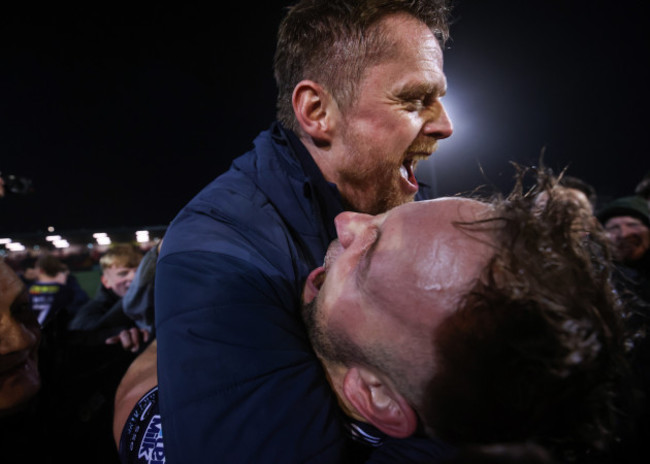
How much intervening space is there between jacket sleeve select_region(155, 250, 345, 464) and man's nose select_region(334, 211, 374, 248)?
0.35 metres

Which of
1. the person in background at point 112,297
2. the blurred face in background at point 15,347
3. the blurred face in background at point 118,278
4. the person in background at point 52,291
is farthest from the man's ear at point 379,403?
the person in background at point 52,291

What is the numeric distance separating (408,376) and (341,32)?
5.86ft

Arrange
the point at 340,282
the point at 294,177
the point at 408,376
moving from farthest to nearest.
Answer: the point at 294,177 → the point at 340,282 → the point at 408,376

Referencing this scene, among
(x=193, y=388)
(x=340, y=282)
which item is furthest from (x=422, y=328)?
(x=193, y=388)

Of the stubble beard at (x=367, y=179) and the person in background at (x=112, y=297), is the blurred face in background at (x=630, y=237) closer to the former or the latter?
the stubble beard at (x=367, y=179)

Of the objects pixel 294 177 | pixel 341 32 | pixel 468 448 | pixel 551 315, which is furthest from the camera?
pixel 341 32

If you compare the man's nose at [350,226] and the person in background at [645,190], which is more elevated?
the man's nose at [350,226]

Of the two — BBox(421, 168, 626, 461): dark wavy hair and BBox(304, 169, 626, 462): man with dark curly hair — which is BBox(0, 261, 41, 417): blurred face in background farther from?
BBox(421, 168, 626, 461): dark wavy hair

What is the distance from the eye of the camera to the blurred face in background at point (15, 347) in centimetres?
172

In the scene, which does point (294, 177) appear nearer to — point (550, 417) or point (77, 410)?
point (550, 417)

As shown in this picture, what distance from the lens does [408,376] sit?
98 cm

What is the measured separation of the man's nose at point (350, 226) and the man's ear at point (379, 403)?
0.45 m

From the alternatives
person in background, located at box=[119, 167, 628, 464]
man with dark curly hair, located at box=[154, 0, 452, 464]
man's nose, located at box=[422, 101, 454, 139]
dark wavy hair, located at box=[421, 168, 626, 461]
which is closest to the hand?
man with dark curly hair, located at box=[154, 0, 452, 464]

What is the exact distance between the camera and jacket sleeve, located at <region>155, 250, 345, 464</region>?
2.95 feet
